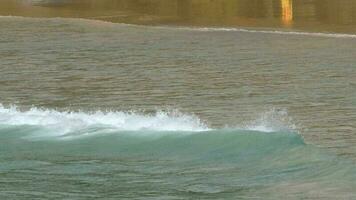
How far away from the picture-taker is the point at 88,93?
25.0 metres

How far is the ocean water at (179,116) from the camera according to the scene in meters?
15.4

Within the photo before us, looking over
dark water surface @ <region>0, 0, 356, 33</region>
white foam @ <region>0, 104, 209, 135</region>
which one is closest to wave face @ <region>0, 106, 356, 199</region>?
white foam @ <region>0, 104, 209, 135</region>

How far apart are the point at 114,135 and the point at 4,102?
580 centimetres

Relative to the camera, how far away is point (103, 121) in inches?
771

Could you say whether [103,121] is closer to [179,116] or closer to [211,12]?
[179,116]

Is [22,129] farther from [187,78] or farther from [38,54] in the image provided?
[38,54]

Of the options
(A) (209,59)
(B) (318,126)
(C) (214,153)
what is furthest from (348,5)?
(C) (214,153)

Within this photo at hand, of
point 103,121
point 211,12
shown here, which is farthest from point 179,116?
point 211,12

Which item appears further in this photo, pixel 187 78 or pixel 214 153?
pixel 187 78

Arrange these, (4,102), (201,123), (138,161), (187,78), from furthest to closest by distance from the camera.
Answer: (187,78) → (4,102) → (201,123) → (138,161)

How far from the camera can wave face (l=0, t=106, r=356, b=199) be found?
14969 millimetres

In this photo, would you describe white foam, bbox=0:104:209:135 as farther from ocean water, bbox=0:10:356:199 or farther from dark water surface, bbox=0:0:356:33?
dark water surface, bbox=0:0:356:33

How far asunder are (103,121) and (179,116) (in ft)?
4.81

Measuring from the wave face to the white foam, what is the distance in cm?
2
